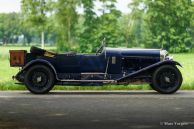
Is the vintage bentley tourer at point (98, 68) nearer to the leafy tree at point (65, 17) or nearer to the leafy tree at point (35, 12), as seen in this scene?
the leafy tree at point (35, 12)

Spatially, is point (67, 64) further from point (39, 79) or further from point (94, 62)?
point (39, 79)

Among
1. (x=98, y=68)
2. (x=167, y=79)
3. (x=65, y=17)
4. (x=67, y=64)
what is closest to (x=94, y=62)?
(x=98, y=68)

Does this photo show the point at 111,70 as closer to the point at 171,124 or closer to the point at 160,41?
the point at 171,124

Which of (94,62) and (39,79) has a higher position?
(94,62)

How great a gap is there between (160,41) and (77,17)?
36.7 ft

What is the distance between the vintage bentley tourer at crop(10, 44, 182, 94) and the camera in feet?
47.3

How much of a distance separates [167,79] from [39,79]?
3593 millimetres

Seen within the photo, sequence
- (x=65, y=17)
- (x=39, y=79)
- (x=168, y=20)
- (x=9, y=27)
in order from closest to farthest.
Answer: (x=39, y=79) < (x=65, y=17) < (x=168, y=20) < (x=9, y=27)

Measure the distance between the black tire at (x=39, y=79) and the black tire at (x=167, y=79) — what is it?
292 cm

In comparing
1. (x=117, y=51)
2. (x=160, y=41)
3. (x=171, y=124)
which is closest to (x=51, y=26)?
(x=160, y=41)

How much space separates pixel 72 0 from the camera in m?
66.9

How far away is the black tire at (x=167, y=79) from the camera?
14.4 m

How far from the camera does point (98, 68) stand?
14.6m

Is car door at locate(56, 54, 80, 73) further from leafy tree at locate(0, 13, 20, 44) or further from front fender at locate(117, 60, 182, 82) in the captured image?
leafy tree at locate(0, 13, 20, 44)
